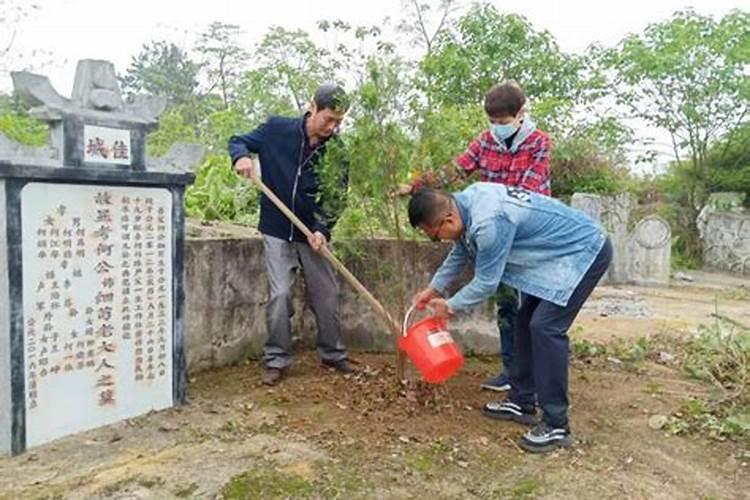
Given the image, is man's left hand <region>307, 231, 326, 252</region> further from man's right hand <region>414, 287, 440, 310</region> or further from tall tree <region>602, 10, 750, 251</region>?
tall tree <region>602, 10, 750, 251</region>

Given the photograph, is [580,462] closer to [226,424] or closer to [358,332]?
[226,424]

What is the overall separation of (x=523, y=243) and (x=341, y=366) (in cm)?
153

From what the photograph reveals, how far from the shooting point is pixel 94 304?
3.16 metres

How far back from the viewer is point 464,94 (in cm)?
1245

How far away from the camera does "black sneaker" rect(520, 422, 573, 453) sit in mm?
3170

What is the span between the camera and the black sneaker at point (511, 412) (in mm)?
3515

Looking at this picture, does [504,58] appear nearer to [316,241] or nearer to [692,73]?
[692,73]

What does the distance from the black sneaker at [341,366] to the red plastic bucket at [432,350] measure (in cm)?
115

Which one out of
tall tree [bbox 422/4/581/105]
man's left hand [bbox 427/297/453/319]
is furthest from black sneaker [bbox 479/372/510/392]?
tall tree [bbox 422/4/581/105]

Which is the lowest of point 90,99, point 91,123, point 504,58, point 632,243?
point 632,243

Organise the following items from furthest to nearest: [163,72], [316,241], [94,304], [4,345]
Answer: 1. [163,72]
2. [316,241]
3. [94,304]
4. [4,345]

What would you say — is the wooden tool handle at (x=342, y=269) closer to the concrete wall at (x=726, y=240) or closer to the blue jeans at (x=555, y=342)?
the blue jeans at (x=555, y=342)

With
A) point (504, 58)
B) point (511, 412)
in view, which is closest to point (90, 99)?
point (511, 412)

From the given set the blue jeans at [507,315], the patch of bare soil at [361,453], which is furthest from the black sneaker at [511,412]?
the blue jeans at [507,315]
